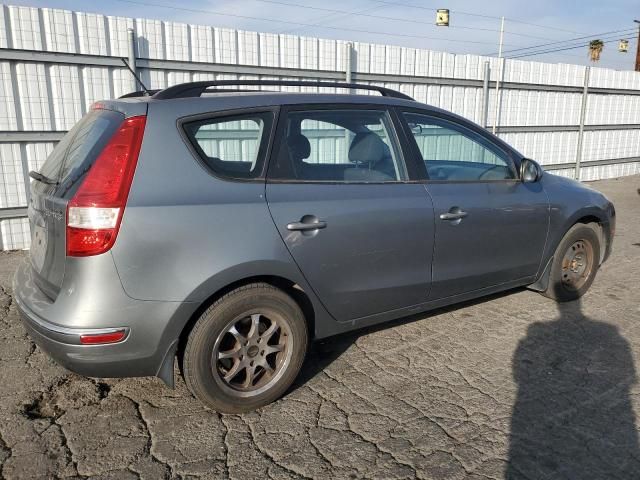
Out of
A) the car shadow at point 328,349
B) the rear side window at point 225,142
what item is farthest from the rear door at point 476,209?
the rear side window at point 225,142

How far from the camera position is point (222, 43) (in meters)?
6.86

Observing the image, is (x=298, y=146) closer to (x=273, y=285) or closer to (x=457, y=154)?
(x=273, y=285)

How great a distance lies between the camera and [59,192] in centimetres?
262

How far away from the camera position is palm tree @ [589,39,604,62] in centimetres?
3534

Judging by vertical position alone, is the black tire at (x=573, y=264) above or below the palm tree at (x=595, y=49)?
below

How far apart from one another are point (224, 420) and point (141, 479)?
0.57 m

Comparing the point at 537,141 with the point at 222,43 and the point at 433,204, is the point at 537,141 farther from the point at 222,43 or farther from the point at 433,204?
the point at 433,204

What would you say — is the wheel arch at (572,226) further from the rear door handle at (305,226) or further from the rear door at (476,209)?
the rear door handle at (305,226)

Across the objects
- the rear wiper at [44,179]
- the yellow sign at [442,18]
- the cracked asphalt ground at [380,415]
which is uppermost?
the yellow sign at [442,18]

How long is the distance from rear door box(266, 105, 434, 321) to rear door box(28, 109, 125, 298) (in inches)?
35.0

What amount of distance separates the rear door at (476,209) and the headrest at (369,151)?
0.23 m

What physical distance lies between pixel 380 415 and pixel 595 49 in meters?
40.0

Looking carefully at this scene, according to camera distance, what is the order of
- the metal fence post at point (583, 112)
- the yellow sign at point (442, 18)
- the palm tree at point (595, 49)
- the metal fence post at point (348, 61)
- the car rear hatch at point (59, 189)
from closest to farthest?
1. the car rear hatch at point (59, 189)
2. the metal fence post at point (348, 61)
3. the metal fence post at point (583, 112)
4. the yellow sign at point (442, 18)
5. the palm tree at point (595, 49)

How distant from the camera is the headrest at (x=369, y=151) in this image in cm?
342
